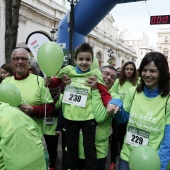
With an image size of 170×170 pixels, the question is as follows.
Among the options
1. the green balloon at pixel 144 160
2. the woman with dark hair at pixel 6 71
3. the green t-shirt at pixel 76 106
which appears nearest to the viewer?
the green balloon at pixel 144 160

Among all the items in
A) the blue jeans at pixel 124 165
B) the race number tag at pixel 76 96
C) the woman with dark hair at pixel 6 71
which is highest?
the woman with dark hair at pixel 6 71

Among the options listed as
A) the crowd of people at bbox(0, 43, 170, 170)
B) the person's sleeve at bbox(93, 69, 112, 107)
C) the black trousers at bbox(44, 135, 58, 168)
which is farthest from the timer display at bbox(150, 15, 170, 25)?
the person's sleeve at bbox(93, 69, 112, 107)

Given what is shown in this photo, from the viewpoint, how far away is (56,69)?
2.76 m

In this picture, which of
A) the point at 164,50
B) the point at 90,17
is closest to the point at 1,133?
the point at 90,17

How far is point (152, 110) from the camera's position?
Result: 6.76 ft

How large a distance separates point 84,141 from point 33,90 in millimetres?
742

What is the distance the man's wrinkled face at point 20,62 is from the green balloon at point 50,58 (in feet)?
0.54

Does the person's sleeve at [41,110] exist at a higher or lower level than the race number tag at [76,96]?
lower

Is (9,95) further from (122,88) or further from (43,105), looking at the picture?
(122,88)

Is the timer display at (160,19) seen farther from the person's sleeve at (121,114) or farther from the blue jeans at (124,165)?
the blue jeans at (124,165)

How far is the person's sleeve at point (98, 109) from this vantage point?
255cm

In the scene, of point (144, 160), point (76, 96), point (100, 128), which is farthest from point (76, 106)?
point (144, 160)

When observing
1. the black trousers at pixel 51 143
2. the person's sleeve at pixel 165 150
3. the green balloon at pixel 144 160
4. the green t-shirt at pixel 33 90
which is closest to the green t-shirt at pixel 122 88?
the black trousers at pixel 51 143

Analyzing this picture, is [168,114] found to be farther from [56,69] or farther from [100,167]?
[56,69]
